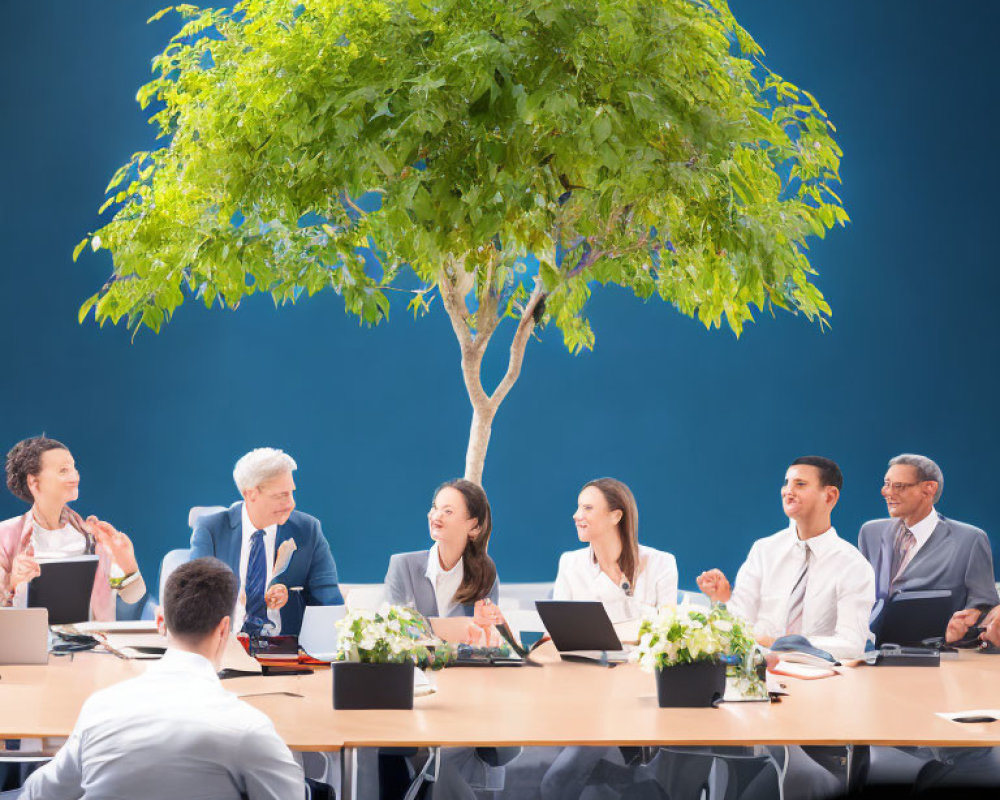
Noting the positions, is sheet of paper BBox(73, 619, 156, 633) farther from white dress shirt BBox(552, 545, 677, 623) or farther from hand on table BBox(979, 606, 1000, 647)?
hand on table BBox(979, 606, 1000, 647)

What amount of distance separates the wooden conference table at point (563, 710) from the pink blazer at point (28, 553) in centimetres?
56

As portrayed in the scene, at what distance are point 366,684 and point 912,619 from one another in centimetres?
223

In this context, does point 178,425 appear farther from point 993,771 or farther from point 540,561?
point 993,771

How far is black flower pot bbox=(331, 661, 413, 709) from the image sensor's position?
10.6ft

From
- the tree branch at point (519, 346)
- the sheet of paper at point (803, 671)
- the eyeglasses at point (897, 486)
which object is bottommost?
the sheet of paper at point (803, 671)

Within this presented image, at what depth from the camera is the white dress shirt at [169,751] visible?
6.97ft

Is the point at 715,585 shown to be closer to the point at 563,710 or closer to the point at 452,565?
the point at 452,565

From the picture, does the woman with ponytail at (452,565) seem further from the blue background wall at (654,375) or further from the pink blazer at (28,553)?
the blue background wall at (654,375)

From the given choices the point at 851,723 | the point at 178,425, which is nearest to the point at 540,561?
the point at 178,425

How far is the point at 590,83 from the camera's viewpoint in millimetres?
3980

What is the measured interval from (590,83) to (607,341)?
3201 mm

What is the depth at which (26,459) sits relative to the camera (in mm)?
4805

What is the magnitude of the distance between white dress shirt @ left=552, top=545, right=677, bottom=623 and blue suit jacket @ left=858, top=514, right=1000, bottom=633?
94 cm

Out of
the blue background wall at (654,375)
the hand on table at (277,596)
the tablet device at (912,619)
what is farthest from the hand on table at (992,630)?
the hand on table at (277,596)
